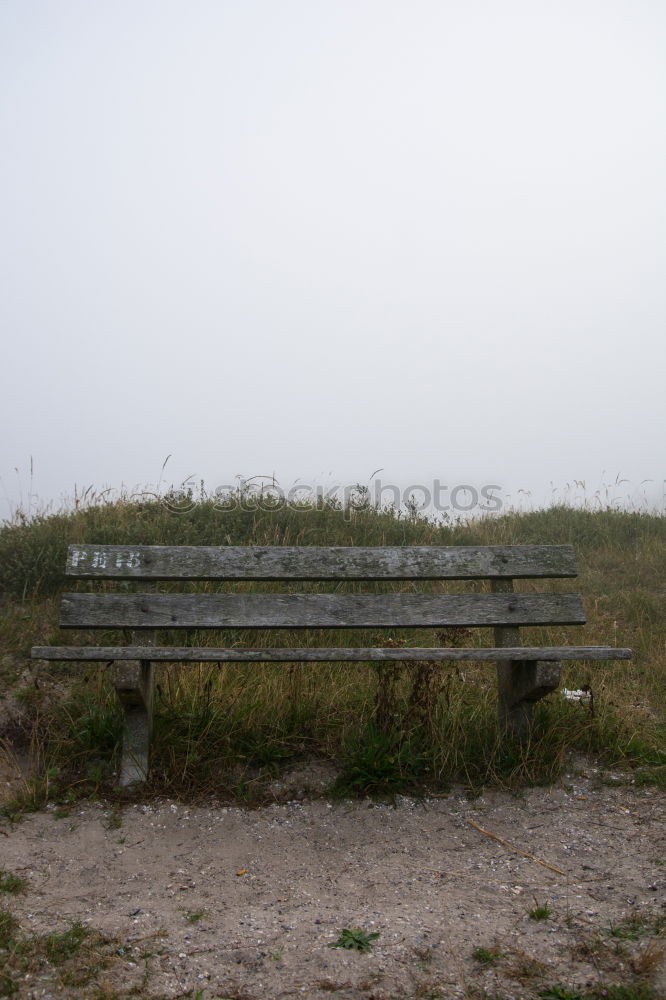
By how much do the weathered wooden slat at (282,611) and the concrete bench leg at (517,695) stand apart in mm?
260

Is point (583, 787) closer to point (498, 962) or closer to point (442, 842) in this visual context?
point (442, 842)

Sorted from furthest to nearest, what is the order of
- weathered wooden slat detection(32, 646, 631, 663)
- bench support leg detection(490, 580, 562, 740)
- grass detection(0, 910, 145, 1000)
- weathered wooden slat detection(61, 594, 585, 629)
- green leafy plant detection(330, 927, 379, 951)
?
bench support leg detection(490, 580, 562, 740) → weathered wooden slat detection(61, 594, 585, 629) → weathered wooden slat detection(32, 646, 631, 663) → green leafy plant detection(330, 927, 379, 951) → grass detection(0, 910, 145, 1000)

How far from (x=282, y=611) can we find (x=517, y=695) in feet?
4.26

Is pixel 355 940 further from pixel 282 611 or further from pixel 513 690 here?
pixel 513 690

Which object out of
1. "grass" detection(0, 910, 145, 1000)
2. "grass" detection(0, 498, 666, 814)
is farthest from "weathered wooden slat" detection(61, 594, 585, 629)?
"grass" detection(0, 910, 145, 1000)

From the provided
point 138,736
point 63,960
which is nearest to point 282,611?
point 138,736

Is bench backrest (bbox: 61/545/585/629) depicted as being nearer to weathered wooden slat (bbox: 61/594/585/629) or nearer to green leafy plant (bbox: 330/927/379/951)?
weathered wooden slat (bbox: 61/594/585/629)

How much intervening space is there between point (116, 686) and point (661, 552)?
21.0ft

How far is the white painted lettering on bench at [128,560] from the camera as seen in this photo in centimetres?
383

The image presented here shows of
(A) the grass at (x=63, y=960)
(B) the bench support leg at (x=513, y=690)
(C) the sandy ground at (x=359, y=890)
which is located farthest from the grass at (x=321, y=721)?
(A) the grass at (x=63, y=960)

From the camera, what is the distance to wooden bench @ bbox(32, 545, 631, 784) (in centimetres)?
374

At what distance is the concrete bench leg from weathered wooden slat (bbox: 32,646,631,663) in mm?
184

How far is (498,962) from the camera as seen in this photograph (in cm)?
249

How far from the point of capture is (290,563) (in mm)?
3865
